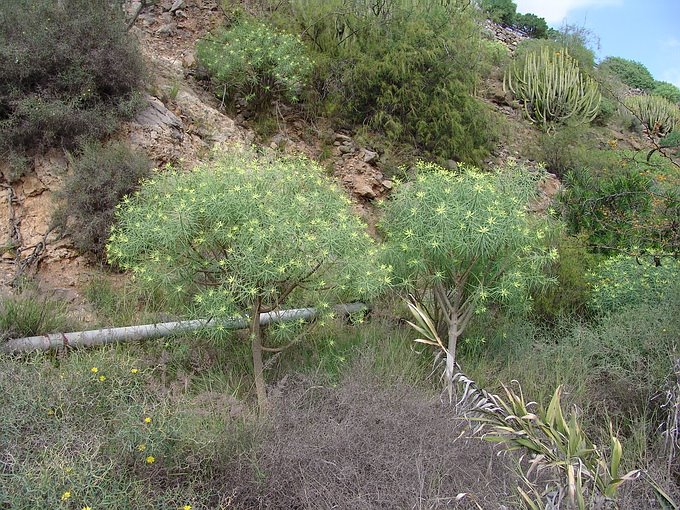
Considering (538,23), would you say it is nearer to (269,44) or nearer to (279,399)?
(269,44)

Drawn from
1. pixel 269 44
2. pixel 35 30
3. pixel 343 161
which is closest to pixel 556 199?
pixel 343 161

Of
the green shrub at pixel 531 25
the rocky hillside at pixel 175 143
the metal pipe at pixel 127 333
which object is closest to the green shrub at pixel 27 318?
the metal pipe at pixel 127 333

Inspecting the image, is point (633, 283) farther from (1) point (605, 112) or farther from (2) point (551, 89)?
(1) point (605, 112)

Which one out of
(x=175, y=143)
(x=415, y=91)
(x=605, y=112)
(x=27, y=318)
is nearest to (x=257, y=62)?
(x=175, y=143)

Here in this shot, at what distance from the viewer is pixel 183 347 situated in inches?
192

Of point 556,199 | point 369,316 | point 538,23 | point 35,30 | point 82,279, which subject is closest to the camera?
point 369,316

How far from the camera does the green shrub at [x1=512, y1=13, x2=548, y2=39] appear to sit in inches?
749

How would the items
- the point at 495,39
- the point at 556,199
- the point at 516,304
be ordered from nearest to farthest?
the point at 516,304 → the point at 556,199 → the point at 495,39

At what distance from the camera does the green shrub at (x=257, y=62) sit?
8.80m

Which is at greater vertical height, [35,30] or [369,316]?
[35,30]

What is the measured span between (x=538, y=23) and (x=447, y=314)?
645 inches

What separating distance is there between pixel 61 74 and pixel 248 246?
4089 mm

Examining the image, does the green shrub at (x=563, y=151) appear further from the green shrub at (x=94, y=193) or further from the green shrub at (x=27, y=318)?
the green shrub at (x=27, y=318)

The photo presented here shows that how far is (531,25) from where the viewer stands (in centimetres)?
1909
